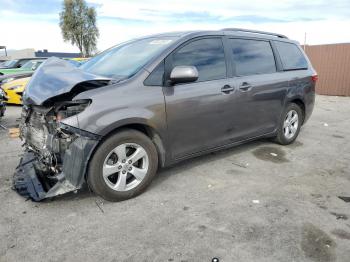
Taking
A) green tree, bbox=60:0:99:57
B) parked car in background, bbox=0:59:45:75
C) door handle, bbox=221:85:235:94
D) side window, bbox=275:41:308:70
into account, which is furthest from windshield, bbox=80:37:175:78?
green tree, bbox=60:0:99:57

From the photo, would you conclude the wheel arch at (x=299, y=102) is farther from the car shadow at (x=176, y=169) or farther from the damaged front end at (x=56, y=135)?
the damaged front end at (x=56, y=135)

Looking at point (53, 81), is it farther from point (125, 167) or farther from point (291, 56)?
point (291, 56)

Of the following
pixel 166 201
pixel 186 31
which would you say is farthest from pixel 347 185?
pixel 186 31

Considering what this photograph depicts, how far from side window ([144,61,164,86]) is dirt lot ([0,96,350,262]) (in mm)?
1227

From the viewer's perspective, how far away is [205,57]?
149 inches

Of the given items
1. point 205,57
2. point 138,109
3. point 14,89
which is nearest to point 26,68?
point 14,89

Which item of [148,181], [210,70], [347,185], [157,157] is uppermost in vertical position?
[210,70]

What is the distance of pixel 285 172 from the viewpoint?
13.6 ft

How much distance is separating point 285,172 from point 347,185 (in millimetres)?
737

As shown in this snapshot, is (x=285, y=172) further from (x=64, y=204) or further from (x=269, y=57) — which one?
(x=64, y=204)

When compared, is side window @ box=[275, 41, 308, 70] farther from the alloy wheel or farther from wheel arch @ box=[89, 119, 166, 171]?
the alloy wheel

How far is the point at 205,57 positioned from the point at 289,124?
7.62ft

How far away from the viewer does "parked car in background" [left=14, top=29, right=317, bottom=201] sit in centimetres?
297

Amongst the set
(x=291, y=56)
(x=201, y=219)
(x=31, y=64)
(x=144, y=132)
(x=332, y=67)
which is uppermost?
(x=291, y=56)
